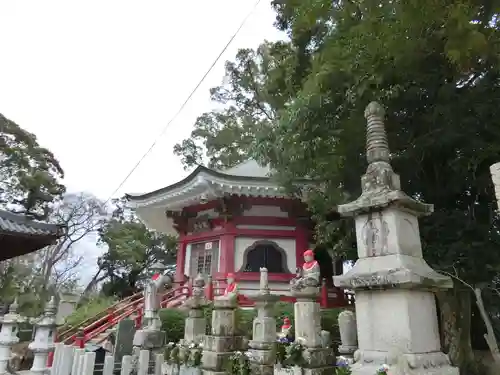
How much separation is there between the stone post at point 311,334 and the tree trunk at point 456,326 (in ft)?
14.1

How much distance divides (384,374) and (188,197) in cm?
1046

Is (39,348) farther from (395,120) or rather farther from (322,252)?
(322,252)

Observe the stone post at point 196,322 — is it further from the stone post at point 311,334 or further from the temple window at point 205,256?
the temple window at point 205,256

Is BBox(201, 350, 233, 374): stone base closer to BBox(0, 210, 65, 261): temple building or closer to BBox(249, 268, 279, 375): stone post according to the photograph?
BBox(249, 268, 279, 375): stone post

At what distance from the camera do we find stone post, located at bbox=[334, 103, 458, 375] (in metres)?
3.41

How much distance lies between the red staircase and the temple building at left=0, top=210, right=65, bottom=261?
2723mm

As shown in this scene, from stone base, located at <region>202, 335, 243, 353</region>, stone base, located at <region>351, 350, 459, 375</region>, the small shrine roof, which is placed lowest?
stone base, located at <region>351, 350, 459, 375</region>

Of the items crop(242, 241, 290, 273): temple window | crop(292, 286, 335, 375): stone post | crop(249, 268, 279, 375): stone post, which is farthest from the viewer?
crop(242, 241, 290, 273): temple window

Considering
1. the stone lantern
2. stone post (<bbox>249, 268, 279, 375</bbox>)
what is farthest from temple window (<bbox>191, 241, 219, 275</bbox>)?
stone post (<bbox>249, 268, 279, 375</bbox>)

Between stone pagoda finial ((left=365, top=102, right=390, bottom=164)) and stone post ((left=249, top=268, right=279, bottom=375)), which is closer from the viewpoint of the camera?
stone pagoda finial ((left=365, top=102, right=390, bottom=164))

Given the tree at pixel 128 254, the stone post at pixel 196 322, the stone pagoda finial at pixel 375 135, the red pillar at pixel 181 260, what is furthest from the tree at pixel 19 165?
the stone pagoda finial at pixel 375 135

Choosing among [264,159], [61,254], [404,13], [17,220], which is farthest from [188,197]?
[61,254]

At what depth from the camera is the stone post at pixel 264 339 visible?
5336 mm

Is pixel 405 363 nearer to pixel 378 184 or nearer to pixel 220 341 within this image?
pixel 378 184
